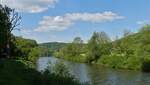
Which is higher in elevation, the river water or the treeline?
the treeline

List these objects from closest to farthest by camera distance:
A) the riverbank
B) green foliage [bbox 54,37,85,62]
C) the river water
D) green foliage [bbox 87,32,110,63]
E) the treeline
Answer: the river water, the riverbank, the treeline, green foliage [bbox 87,32,110,63], green foliage [bbox 54,37,85,62]

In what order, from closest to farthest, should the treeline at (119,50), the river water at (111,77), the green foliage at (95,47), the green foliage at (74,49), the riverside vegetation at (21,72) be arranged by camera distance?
the riverside vegetation at (21,72)
the river water at (111,77)
the treeline at (119,50)
the green foliage at (95,47)
the green foliage at (74,49)

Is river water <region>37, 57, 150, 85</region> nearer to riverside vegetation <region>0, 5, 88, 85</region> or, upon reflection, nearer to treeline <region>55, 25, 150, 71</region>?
riverside vegetation <region>0, 5, 88, 85</region>

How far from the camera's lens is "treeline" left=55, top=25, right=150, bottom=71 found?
3957 inches

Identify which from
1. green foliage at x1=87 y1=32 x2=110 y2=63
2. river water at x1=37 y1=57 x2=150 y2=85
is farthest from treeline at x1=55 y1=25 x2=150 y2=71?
river water at x1=37 y1=57 x2=150 y2=85

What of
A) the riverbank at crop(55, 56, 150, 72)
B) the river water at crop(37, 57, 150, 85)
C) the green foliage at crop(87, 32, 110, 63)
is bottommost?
the river water at crop(37, 57, 150, 85)

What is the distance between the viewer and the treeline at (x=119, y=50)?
100 metres

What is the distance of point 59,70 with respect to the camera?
45.3 meters

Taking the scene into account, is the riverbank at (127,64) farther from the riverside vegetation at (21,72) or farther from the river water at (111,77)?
→ the riverside vegetation at (21,72)

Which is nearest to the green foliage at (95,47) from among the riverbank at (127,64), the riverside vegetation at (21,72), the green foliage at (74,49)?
the riverbank at (127,64)

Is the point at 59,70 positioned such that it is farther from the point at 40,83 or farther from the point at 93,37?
the point at 93,37

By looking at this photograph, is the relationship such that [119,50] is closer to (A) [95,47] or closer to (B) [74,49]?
(A) [95,47]

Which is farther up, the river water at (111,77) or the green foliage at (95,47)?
the green foliage at (95,47)

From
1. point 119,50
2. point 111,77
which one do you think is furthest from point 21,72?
point 119,50
